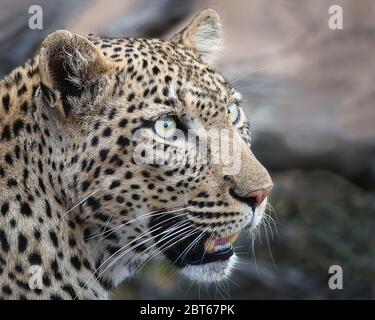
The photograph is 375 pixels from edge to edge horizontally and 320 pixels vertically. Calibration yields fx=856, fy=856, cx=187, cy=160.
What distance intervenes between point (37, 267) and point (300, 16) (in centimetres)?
584

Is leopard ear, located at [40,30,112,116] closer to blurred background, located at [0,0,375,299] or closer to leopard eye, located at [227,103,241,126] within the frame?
leopard eye, located at [227,103,241,126]

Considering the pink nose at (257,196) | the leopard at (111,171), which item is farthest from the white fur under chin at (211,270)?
the pink nose at (257,196)

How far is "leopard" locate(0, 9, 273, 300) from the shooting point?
14.6ft

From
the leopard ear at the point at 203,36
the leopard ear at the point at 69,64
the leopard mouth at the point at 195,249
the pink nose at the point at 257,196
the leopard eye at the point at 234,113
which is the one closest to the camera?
the leopard ear at the point at 69,64

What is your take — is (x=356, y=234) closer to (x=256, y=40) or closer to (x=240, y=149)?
(x=256, y=40)

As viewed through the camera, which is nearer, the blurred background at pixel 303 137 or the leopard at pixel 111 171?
the leopard at pixel 111 171

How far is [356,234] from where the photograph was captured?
9.55 metres

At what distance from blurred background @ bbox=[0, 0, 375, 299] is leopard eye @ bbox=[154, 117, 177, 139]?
→ 177 inches

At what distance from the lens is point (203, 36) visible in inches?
219

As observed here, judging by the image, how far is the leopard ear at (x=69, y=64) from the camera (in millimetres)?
4344

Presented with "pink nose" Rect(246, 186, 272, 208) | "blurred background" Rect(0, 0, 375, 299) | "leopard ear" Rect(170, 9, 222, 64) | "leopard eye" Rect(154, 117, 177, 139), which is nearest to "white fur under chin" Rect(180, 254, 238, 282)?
"pink nose" Rect(246, 186, 272, 208)

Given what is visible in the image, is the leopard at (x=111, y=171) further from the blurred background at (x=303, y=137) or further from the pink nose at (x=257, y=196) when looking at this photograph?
the blurred background at (x=303, y=137)

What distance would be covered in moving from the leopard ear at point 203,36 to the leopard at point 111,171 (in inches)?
19.7

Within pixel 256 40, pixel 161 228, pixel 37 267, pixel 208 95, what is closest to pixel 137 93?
pixel 208 95
